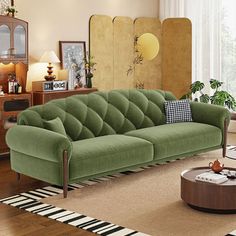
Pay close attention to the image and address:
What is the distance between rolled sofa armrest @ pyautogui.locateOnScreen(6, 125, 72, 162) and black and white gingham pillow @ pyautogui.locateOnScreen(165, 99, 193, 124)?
212cm

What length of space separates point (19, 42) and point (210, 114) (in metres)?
2.66

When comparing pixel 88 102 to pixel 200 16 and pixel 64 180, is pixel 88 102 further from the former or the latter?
pixel 200 16

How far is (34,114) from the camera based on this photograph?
5859 mm

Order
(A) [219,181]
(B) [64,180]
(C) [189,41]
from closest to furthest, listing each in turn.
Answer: (A) [219,181]
(B) [64,180]
(C) [189,41]

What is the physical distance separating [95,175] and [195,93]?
453 centimetres

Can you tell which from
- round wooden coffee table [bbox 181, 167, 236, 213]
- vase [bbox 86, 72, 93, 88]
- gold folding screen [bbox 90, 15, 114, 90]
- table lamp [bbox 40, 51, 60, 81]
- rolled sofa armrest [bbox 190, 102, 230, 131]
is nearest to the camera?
round wooden coffee table [bbox 181, 167, 236, 213]

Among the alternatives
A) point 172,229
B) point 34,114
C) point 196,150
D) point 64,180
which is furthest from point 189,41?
point 172,229

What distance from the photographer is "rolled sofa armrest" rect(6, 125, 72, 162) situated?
5.17m

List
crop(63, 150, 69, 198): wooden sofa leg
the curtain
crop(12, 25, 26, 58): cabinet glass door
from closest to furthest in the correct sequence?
crop(63, 150, 69, 198): wooden sofa leg
crop(12, 25, 26, 58): cabinet glass door
the curtain

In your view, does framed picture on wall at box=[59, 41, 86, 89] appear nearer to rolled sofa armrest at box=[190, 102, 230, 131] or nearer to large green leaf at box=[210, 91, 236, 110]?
rolled sofa armrest at box=[190, 102, 230, 131]

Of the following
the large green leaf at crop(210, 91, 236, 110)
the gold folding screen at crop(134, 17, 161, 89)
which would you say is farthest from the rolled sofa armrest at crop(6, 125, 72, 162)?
the gold folding screen at crop(134, 17, 161, 89)

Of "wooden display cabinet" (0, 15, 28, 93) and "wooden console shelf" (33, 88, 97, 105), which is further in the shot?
"wooden console shelf" (33, 88, 97, 105)

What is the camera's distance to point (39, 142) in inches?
209

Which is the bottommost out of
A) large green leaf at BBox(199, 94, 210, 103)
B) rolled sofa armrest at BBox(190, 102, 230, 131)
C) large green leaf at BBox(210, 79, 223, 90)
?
rolled sofa armrest at BBox(190, 102, 230, 131)
